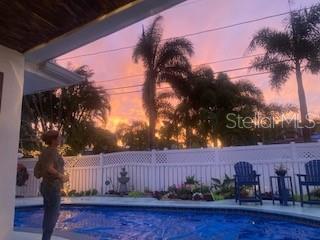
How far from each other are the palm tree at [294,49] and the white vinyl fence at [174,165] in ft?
18.0

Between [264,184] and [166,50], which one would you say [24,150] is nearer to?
[166,50]

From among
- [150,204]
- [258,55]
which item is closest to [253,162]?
[150,204]

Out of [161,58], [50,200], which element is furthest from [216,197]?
[161,58]

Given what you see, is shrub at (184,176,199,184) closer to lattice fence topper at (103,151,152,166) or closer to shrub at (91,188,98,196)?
lattice fence topper at (103,151,152,166)

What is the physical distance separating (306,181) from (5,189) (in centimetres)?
625

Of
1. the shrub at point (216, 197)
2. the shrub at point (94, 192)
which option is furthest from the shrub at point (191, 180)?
the shrub at point (94, 192)

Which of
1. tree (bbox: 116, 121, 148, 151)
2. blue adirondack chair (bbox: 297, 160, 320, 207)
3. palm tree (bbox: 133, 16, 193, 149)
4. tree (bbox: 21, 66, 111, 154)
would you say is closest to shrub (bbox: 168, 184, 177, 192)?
blue adirondack chair (bbox: 297, 160, 320, 207)

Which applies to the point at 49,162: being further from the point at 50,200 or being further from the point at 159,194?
the point at 159,194

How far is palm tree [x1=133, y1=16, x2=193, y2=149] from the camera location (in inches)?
648

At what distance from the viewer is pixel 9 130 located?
3.57 metres

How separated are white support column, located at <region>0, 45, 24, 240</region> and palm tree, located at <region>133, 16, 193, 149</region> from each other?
12.7m

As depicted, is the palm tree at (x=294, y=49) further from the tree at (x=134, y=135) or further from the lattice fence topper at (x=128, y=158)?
the tree at (x=134, y=135)

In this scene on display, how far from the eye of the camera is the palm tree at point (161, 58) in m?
16.5

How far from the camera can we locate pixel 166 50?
16.6m
